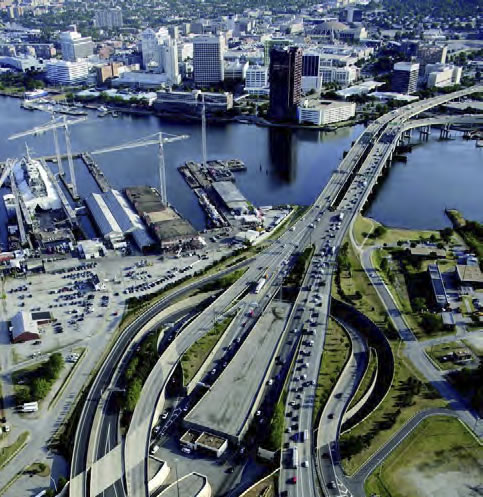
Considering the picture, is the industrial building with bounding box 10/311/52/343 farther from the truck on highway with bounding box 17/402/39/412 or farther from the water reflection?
the water reflection

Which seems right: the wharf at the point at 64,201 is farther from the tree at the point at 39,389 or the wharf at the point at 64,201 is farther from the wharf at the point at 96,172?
the tree at the point at 39,389

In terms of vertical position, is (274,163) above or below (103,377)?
above

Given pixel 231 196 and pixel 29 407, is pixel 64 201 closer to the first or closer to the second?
pixel 231 196

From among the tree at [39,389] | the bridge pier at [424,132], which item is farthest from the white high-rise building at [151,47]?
the tree at [39,389]

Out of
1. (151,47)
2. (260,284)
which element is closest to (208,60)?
(151,47)

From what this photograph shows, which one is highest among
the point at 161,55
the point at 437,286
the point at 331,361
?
the point at 161,55

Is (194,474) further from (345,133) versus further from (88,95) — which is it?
(88,95)

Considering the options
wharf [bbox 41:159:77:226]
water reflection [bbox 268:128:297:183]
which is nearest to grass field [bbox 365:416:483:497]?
wharf [bbox 41:159:77:226]
